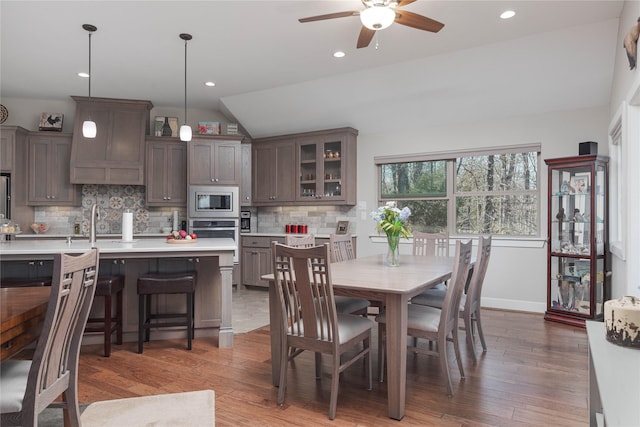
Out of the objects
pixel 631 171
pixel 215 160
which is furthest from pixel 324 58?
pixel 631 171

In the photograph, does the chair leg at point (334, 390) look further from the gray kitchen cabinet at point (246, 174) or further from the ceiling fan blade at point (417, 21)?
the gray kitchen cabinet at point (246, 174)

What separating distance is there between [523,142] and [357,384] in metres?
3.61

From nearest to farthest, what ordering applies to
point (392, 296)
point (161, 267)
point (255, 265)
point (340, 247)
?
1. point (392, 296)
2. point (161, 267)
3. point (340, 247)
4. point (255, 265)

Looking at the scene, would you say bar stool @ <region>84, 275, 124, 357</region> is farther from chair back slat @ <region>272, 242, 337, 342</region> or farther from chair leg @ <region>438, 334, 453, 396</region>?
chair leg @ <region>438, 334, 453, 396</region>

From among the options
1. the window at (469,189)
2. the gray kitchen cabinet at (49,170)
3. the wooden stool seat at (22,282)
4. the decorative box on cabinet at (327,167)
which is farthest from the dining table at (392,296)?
the gray kitchen cabinet at (49,170)

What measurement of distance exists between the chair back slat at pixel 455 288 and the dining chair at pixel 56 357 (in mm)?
2020

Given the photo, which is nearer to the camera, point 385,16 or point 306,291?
point 306,291

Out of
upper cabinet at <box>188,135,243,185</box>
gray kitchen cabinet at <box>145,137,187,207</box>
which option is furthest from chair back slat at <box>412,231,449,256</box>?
gray kitchen cabinet at <box>145,137,187,207</box>

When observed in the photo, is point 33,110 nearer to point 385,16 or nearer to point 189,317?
point 189,317

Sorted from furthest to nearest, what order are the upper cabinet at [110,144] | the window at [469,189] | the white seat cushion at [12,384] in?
1. the upper cabinet at [110,144]
2. the window at [469,189]
3. the white seat cushion at [12,384]

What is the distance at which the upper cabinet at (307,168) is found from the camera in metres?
5.68

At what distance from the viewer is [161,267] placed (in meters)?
3.55

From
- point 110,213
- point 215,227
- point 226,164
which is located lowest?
point 215,227

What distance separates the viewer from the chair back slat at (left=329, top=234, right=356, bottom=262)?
3.53 m
